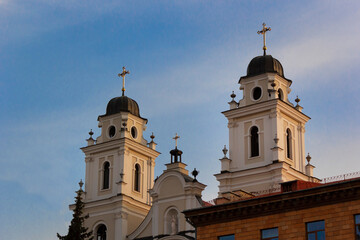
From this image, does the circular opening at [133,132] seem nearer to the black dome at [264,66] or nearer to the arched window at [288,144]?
the black dome at [264,66]

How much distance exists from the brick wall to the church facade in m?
17.0

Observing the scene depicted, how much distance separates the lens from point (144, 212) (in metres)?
77.8

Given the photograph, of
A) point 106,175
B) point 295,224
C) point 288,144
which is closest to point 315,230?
point 295,224

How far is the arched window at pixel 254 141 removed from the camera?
71.2 meters

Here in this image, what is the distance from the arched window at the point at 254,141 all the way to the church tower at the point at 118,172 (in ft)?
39.7

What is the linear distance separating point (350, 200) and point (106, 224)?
36510 mm

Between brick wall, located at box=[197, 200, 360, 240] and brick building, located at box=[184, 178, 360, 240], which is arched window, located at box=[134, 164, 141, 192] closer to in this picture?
brick building, located at box=[184, 178, 360, 240]

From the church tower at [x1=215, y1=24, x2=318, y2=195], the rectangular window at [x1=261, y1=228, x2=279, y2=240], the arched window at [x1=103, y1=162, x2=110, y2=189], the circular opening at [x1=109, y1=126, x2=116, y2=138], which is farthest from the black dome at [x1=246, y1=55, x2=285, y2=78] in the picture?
the rectangular window at [x1=261, y1=228, x2=279, y2=240]

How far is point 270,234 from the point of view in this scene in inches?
1777

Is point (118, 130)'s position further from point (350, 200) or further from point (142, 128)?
point (350, 200)

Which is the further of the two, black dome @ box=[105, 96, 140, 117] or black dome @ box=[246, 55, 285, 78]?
black dome @ box=[105, 96, 140, 117]

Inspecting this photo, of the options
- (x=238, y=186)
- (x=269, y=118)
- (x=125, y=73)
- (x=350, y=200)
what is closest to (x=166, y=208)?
(x=238, y=186)

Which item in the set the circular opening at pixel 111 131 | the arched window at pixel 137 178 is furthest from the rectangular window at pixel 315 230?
the circular opening at pixel 111 131

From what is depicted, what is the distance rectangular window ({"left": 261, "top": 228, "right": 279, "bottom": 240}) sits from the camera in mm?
44938
